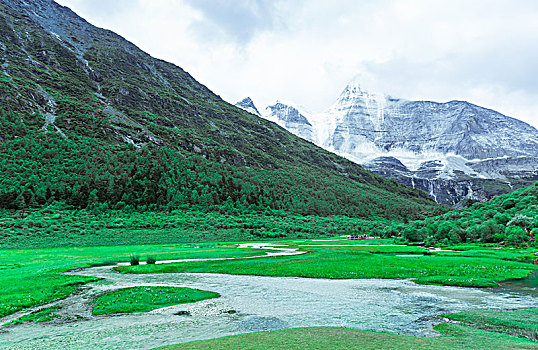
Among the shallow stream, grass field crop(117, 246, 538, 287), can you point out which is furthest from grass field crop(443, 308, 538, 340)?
grass field crop(117, 246, 538, 287)

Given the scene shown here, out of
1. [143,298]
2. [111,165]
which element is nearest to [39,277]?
[143,298]

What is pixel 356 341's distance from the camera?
52.0ft

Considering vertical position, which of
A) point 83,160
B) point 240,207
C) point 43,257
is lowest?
point 43,257

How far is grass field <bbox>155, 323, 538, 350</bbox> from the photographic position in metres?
15.1

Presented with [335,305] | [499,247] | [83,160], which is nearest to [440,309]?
[335,305]

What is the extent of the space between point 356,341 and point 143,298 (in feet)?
60.6

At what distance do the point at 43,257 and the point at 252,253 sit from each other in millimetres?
36036

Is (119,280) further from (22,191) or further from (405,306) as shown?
(22,191)

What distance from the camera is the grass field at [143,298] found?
24.4 meters

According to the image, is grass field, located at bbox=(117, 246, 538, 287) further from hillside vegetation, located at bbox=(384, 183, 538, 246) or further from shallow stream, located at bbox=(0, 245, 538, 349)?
hillside vegetation, located at bbox=(384, 183, 538, 246)

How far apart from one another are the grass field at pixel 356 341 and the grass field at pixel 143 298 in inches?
417

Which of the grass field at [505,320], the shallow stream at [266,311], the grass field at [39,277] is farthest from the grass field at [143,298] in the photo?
the grass field at [505,320]

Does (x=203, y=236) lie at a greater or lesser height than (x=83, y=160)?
lesser

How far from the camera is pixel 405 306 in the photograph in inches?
978
